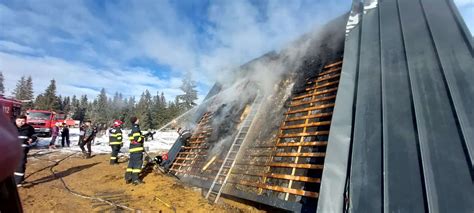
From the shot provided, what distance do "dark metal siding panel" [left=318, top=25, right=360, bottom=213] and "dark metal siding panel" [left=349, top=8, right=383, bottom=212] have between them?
0.12 meters

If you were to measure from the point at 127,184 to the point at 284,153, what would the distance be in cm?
452

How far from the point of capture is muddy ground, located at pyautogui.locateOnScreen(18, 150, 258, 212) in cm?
502

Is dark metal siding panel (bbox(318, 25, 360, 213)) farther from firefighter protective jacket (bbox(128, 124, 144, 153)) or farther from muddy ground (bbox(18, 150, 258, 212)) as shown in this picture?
firefighter protective jacket (bbox(128, 124, 144, 153))

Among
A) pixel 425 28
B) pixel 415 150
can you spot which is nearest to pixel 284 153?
pixel 415 150

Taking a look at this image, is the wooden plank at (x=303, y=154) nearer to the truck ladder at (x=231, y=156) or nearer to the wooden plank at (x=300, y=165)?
the wooden plank at (x=300, y=165)

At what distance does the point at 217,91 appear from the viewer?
1010 cm

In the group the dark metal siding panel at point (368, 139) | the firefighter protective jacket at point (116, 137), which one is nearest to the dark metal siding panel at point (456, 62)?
the dark metal siding panel at point (368, 139)

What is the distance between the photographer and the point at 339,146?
363cm

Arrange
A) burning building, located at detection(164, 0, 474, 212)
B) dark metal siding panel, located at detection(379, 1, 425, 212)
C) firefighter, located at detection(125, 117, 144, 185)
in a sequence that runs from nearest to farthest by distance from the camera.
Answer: dark metal siding panel, located at detection(379, 1, 425, 212)
burning building, located at detection(164, 0, 474, 212)
firefighter, located at detection(125, 117, 144, 185)

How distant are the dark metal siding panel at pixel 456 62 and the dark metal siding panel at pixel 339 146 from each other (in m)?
1.18

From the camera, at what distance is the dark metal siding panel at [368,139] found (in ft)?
9.67

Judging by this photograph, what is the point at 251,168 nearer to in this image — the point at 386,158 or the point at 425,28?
the point at 386,158

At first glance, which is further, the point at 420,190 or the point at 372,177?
the point at 372,177

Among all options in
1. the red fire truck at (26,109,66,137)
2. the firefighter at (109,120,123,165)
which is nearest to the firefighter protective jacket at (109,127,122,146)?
the firefighter at (109,120,123,165)
